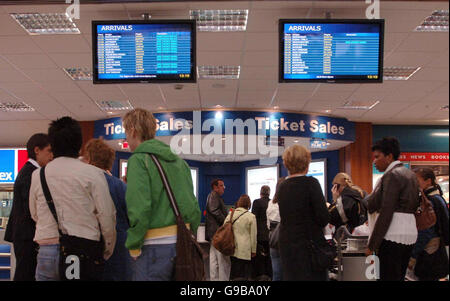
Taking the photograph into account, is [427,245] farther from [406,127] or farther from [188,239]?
[406,127]

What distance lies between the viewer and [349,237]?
4164 millimetres

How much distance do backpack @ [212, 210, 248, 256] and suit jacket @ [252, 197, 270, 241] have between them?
1.05m

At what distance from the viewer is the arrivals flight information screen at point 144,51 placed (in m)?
4.12

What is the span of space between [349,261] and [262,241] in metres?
2.93

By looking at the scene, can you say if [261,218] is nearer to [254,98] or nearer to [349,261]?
[254,98]

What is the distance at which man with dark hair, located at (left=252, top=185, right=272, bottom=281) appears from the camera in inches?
265

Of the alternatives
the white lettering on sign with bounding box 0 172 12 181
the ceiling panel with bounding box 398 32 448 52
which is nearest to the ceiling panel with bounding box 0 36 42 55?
the white lettering on sign with bounding box 0 172 12 181

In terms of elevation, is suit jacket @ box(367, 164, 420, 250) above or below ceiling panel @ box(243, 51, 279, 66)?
below

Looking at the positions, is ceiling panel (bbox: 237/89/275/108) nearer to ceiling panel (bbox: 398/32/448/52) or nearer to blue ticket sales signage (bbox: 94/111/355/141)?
blue ticket sales signage (bbox: 94/111/355/141)

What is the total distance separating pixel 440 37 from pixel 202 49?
2.90 metres

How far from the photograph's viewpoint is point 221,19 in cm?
500

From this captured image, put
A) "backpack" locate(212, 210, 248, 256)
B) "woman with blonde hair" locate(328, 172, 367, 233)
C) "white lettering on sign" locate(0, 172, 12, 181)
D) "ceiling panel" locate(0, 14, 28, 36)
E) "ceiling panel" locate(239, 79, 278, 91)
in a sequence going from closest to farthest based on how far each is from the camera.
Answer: "woman with blonde hair" locate(328, 172, 367, 233), "ceiling panel" locate(0, 14, 28, 36), "backpack" locate(212, 210, 248, 256), "white lettering on sign" locate(0, 172, 12, 181), "ceiling panel" locate(239, 79, 278, 91)

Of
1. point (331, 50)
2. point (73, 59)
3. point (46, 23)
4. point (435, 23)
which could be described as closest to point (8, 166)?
point (73, 59)
